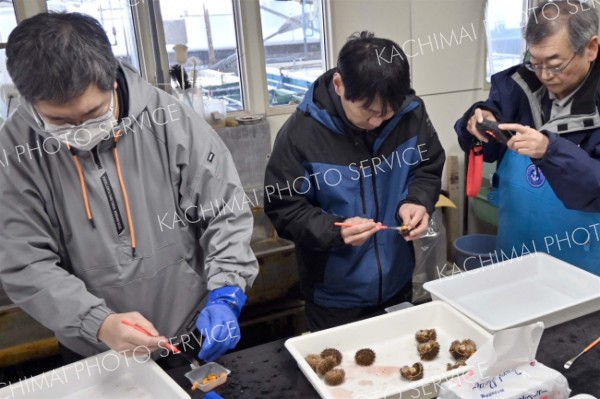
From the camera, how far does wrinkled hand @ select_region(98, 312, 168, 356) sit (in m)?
1.05

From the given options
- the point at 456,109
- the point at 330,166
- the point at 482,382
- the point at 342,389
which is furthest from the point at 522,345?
the point at 456,109

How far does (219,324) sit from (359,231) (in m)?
0.50

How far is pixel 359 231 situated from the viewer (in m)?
1.38

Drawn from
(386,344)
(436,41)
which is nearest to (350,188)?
(386,344)

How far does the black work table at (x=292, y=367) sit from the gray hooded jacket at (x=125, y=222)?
0.18 meters

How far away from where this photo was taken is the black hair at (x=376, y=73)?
130 centimetres

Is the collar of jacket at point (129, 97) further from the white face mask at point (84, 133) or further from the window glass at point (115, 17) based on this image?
the window glass at point (115, 17)

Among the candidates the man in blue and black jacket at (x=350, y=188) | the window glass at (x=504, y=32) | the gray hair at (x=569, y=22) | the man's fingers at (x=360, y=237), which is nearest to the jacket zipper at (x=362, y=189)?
the man in blue and black jacket at (x=350, y=188)

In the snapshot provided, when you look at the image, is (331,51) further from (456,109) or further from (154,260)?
(154,260)

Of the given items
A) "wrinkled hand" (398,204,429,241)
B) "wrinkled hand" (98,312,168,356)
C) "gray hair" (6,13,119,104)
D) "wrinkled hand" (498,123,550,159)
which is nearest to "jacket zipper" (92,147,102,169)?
"gray hair" (6,13,119,104)

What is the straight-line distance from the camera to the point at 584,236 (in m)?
1.50

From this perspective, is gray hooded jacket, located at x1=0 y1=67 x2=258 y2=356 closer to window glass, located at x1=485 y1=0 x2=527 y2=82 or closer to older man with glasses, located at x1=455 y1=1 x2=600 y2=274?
older man with glasses, located at x1=455 y1=1 x2=600 y2=274

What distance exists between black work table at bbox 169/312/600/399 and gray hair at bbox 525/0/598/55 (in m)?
0.77

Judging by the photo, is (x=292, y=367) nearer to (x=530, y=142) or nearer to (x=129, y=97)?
(x=129, y=97)
